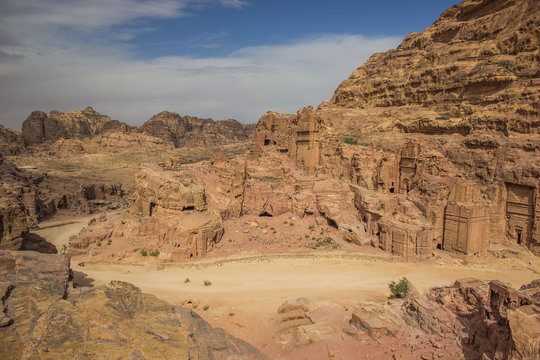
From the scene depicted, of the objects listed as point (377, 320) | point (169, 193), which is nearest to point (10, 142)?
point (169, 193)

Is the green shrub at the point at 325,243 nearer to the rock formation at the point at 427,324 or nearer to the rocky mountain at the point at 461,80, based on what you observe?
the rock formation at the point at 427,324

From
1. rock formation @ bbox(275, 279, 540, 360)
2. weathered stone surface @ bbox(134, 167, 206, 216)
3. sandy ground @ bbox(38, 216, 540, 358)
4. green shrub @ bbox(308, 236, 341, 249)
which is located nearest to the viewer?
rock formation @ bbox(275, 279, 540, 360)

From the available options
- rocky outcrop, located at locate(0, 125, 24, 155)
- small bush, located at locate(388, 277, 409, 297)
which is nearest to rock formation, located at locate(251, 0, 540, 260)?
small bush, located at locate(388, 277, 409, 297)

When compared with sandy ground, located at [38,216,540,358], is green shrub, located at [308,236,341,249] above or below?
above

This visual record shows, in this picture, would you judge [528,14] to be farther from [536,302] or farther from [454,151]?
[536,302]

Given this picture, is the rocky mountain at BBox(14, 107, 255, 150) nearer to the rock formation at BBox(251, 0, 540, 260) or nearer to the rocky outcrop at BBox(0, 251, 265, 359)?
the rock formation at BBox(251, 0, 540, 260)

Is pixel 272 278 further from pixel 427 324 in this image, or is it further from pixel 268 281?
pixel 427 324

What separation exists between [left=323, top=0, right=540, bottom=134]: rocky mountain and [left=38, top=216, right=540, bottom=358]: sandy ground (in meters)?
10.1

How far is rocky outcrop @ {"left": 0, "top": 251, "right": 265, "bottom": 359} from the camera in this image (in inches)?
233

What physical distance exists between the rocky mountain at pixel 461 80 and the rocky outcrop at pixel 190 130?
43581mm

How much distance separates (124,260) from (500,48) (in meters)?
31.2

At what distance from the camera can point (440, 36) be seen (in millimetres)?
34844

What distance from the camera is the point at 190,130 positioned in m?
80.1

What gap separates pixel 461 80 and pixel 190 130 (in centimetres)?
6389
